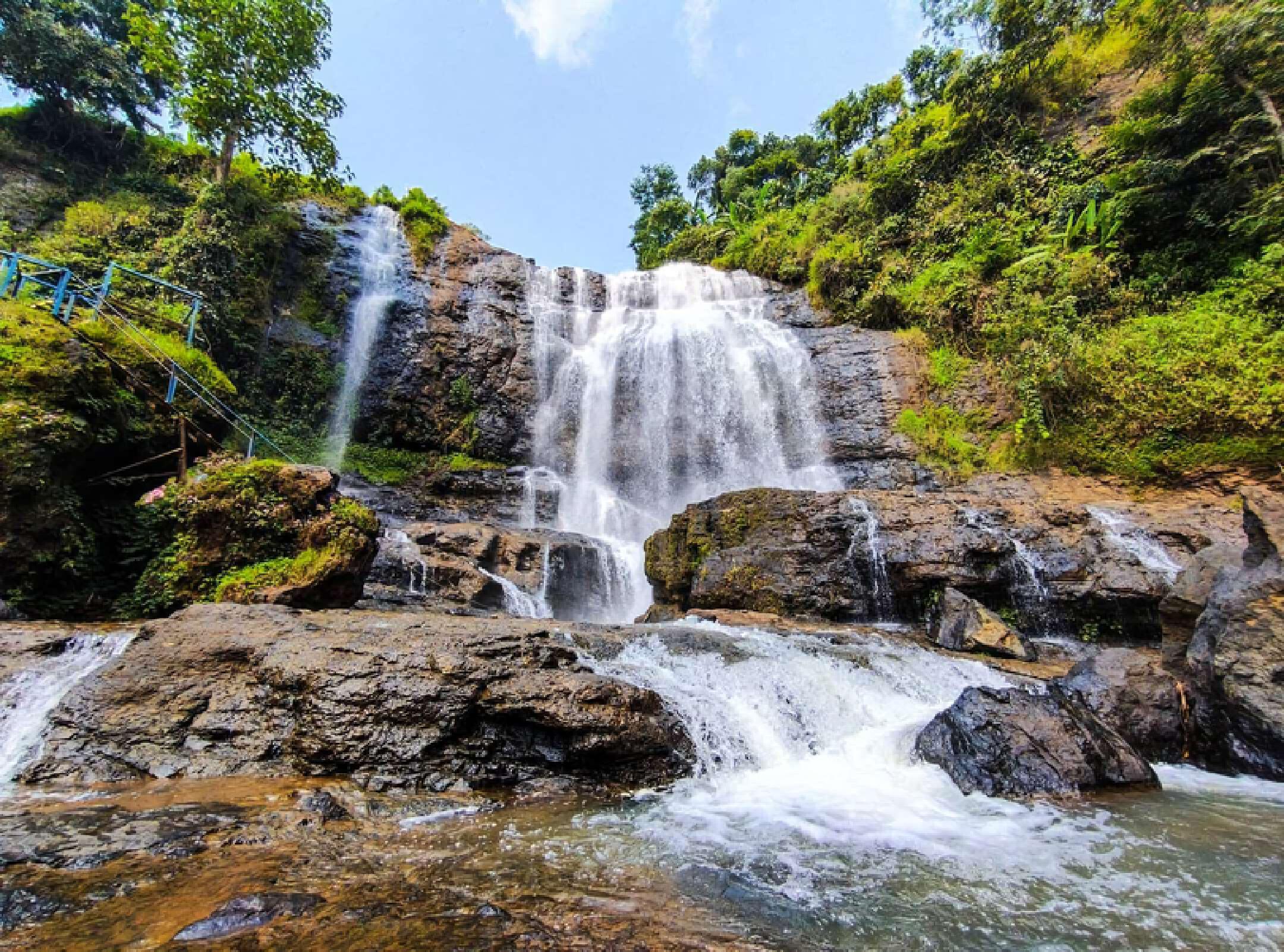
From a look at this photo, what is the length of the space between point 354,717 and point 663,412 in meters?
14.6

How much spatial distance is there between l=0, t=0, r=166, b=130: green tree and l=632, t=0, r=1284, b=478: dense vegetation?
2115 centimetres

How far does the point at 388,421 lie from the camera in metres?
17.7

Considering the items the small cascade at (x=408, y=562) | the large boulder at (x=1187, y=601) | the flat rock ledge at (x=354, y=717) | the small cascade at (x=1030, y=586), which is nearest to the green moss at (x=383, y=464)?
the small cascade at (x=408, y=562)

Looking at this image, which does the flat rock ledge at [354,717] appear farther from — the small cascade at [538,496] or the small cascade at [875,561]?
the small cascade at [538,496]

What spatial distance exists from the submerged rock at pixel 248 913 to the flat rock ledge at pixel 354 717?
66.1 inches

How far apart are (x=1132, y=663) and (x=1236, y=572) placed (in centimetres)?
124

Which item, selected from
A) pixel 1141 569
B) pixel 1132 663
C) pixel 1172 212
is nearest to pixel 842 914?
pixel 1132 663

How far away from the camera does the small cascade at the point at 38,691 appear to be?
396 cm

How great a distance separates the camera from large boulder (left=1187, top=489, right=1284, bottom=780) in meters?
4.69

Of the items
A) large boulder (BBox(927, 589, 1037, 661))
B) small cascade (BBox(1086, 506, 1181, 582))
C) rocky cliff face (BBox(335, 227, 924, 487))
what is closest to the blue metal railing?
rocky cliff face (BBox(335, 227, 924, 487))

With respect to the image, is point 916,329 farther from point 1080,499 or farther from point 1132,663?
point 1132,663

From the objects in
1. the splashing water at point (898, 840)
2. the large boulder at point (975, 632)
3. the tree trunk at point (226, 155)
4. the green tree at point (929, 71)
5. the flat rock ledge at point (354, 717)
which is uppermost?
the green tree at point (929, 71)

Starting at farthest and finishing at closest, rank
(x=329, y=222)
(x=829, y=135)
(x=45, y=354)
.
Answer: (x=829, y=135), (x=329, y=222), (x=45, y=354)

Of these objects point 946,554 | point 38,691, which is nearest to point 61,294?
point 38,691
